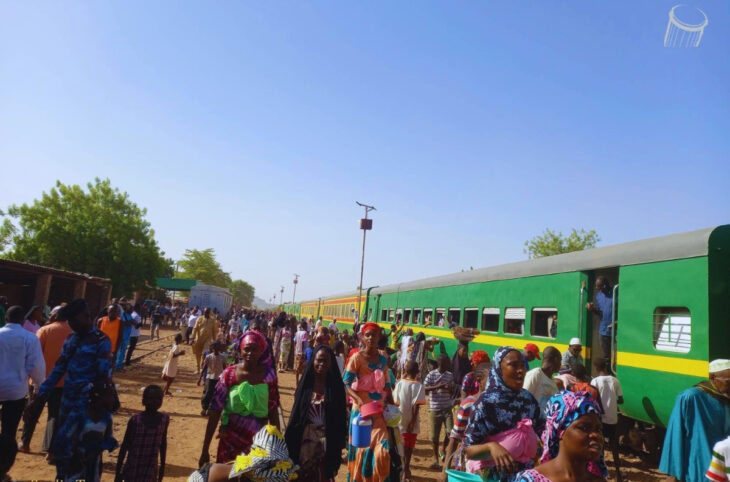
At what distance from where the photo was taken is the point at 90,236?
3086 centimetres

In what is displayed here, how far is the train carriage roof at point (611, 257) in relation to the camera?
6.18 metres

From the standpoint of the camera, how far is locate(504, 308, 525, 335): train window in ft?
31.7

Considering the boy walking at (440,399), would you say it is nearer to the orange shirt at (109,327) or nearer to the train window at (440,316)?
the orange shirt at (109,327)

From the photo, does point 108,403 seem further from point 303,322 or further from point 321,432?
point 303,322

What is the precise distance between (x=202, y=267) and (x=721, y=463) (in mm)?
76839

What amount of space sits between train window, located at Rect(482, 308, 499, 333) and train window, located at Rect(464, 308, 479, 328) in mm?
346

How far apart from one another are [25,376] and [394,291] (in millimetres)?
15231

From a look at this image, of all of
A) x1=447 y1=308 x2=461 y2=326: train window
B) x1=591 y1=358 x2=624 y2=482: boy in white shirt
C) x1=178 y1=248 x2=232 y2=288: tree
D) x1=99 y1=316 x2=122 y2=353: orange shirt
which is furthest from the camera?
x1=178 y1=248 x2=232 y2=288: tree

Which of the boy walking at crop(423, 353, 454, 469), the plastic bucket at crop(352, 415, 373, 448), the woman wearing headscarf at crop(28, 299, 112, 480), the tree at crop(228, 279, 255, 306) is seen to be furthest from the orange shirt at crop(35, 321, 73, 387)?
the tree at crop(228, 279, 255, 306)

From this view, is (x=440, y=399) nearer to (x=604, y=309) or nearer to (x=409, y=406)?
(x=409, y=406)

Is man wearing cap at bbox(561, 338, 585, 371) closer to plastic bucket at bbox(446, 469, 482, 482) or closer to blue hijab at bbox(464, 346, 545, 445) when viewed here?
blue hijab at bbox(464, 346, 545, 445)

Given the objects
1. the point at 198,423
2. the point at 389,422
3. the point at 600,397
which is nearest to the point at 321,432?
the point at 389,422

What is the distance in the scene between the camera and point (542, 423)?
3232 mm

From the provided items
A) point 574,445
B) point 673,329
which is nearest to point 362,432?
point 574,445
